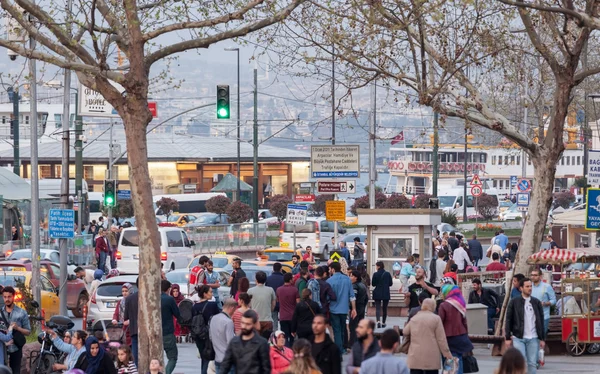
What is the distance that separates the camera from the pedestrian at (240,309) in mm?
15875

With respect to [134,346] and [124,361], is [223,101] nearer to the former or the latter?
[134,346]

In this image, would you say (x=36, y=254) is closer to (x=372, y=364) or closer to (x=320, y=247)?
(x=372, y=364)

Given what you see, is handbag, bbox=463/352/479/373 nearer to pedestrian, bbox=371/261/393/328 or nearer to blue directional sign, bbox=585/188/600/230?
blue directional sign, bbox=585/188/600/230

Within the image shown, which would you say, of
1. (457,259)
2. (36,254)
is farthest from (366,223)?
(36,254)

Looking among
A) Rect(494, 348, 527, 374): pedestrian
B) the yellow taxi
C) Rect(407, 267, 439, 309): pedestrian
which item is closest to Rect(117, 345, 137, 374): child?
Rect(407, 267, 439, 309): pedestrian

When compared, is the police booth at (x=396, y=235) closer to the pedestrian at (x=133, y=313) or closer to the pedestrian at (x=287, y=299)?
the pedestrian at (x=287, y=299)

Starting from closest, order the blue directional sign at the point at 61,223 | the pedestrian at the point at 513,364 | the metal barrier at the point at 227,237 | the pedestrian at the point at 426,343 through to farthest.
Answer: the pedestrian at the point at 513,364, the pedestrian at the point at 426,343, the blue directional sign at the point at 61,223, the metal barrier at the point at 227,237

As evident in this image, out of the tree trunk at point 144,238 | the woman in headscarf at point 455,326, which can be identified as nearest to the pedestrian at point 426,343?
the woman in headscarf at point 455,326

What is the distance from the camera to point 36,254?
1035 inches

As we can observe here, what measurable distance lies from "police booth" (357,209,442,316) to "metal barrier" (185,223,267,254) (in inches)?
669

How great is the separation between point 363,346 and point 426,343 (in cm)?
185

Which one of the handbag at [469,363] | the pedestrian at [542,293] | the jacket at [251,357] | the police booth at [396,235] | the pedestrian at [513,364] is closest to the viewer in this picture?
the pedestrian at [513,364]

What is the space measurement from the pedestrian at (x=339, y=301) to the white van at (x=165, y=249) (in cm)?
2059

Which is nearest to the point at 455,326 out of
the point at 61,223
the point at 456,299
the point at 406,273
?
the point at 456,299
